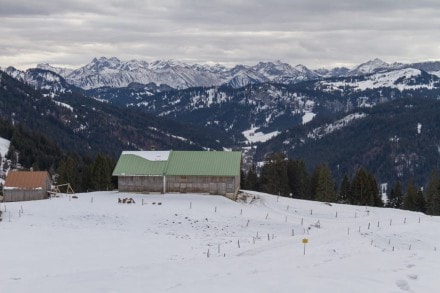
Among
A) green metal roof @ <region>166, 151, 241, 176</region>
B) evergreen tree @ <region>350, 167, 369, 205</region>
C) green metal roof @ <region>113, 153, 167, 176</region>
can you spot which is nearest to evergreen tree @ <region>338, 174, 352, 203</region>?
evergreen tree @ <region>350, 167, 369, 205</region>

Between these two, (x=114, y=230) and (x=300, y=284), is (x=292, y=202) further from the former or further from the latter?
(x=300, y=284)

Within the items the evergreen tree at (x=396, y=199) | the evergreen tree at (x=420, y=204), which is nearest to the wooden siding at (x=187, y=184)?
the evergreen tree at (x=420, y=204)

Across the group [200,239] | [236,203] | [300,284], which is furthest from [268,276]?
[236,203]

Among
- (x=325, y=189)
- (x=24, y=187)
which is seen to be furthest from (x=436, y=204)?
(x=24, y=187)

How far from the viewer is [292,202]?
231 ft

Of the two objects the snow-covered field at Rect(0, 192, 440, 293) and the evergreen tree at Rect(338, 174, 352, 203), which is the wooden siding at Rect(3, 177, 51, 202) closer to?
the snow-covered field at Rect(0, 192, 440, 293)

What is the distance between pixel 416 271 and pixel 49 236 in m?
29.7

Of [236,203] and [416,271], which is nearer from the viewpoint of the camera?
[416,271]

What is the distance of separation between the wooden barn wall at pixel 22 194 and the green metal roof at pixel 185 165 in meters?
9.47

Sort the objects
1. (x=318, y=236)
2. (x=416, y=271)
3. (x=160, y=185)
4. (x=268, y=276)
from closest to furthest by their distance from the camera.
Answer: (x=268, y=276), (x=416, y=271), (x=318, y=236), (x=160, y=185)

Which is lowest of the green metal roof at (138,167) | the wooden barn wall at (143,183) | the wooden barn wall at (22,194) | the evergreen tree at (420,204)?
the evergreen tree at (420,204)

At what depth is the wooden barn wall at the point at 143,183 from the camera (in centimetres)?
7044

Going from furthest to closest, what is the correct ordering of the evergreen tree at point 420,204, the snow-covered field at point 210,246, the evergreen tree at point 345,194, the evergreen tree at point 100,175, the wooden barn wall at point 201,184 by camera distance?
the evergreen tree at point 100,175 → the evergreen tree at point 345,194 → the evergreen tree at point 420,204 → the wooden barn wall at point 201,184 → the snow-covered field at point 210,246

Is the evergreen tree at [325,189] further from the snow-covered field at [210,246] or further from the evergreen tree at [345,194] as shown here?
the snow-covered field at [210,246]
